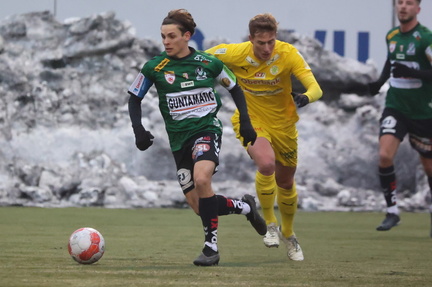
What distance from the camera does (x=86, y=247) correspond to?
629 centimetres

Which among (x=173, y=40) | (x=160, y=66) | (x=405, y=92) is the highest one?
(x=173, y=40)

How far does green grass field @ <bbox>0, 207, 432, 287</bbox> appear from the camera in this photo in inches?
218

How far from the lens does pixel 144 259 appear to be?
689 cm

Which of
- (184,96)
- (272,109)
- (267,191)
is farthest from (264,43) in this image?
(267,191)

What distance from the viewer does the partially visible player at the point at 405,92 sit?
32.2ft

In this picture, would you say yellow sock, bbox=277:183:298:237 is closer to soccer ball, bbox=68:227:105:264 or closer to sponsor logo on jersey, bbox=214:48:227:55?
sponsor logo on jersey, bbox=214:48:227:55

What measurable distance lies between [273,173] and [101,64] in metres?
9.12

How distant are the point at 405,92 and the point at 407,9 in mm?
868

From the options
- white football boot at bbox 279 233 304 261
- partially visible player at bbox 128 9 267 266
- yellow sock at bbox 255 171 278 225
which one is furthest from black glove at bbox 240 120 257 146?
white football boot at bbox 279 233 304 261

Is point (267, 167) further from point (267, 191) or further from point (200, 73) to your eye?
point (200, 73)

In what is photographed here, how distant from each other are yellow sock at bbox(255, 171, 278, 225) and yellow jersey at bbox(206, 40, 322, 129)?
0.45 m

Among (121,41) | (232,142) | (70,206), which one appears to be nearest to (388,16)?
(232,142)

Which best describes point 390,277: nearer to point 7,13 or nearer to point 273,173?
point 273,173

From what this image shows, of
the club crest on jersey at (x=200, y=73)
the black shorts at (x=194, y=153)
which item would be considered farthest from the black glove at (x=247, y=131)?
the club crest on jersey at (x=200, y=73)
